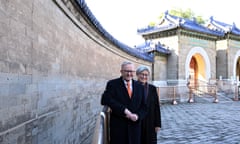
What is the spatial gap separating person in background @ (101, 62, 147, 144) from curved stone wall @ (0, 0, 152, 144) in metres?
0.98

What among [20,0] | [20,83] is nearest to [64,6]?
[20,0]

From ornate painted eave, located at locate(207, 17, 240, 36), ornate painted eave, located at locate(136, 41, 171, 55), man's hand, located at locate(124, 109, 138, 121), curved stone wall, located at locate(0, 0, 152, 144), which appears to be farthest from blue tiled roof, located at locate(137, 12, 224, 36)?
man's hand, located at locate(124, 109, 138, 121)

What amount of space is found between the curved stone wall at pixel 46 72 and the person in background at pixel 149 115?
139 centimetres

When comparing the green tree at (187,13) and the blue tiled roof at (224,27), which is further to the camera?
the green tree at (187,13)

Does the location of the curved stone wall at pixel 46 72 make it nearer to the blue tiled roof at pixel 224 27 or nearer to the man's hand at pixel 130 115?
the man's hand at pixel 130 115

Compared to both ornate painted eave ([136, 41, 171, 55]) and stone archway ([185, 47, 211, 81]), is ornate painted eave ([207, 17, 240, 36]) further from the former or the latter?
ornate painted eave ([136, 41, 171, 55])

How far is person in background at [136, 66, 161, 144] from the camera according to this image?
3494 mm

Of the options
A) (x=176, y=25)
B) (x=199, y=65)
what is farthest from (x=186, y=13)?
(x=176, y=25)

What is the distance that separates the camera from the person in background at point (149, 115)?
3.49 meters

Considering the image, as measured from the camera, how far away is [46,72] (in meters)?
4.01

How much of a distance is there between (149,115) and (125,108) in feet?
2.64

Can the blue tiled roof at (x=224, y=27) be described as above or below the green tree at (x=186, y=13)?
below

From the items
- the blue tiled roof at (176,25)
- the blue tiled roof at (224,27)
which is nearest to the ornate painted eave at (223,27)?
the blue tiled roof at (224,27)

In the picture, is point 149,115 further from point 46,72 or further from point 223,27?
point 223,27
